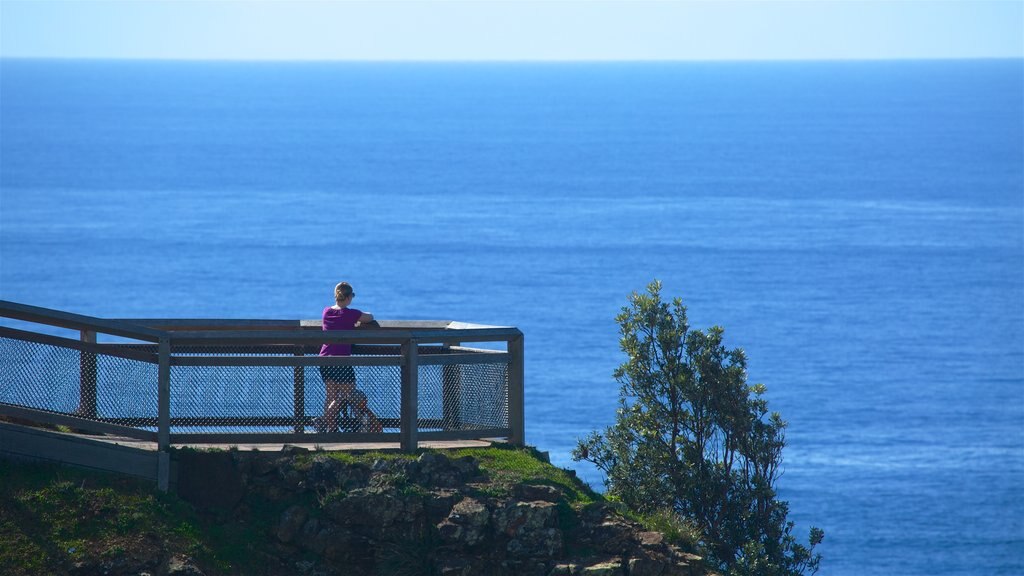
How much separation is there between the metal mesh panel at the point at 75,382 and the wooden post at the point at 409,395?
230 centimetres

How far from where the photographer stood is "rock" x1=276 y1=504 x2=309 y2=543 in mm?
12859

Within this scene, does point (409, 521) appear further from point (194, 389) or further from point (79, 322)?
point (79, 322)

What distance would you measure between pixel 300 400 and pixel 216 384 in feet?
2.67

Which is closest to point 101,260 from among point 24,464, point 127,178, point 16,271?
point 16,271

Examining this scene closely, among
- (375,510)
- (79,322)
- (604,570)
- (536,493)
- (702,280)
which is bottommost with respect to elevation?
(604,570)

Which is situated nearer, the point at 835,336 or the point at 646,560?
the point at 646,560

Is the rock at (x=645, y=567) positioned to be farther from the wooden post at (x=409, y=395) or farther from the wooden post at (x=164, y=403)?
the wooden post at (x=164, y=403)

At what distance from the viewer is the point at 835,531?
195 ft

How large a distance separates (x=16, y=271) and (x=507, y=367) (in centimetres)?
11875

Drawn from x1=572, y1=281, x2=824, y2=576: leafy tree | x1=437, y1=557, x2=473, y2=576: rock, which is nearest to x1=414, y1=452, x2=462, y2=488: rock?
x1=437, y1=557, x2=473, y2=576: rock

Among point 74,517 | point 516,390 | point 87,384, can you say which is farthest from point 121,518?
point 516,390

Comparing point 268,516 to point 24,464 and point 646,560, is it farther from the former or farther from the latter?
point 646,560

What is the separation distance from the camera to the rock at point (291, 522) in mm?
12859

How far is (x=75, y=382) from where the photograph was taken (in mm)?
13547
